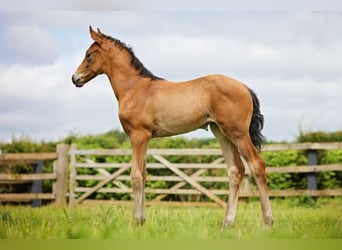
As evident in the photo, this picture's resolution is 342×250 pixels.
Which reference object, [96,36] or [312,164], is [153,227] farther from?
[312,164]

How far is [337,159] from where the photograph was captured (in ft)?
26.0

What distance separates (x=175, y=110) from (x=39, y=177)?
13.8ft

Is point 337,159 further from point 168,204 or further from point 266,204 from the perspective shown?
point 266,204

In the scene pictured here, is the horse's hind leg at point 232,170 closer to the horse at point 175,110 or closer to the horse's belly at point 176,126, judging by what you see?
the horse at point 175,110

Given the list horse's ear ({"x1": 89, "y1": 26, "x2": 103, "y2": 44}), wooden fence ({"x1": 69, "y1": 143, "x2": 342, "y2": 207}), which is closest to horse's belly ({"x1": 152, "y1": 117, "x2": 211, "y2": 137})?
horse's ear ({"x1": 89, "y1": 26, "x2": 103, "y2": 44})

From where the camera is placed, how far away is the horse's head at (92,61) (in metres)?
4.51

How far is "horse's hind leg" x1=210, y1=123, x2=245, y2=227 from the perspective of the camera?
14.4 feet

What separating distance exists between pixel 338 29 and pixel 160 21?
68.2 inches

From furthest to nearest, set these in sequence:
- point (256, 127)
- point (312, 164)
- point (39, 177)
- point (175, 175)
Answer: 1. point (175, 175)
2. point (39, 177)
3. point (312, 164)
4. point (256, 127)

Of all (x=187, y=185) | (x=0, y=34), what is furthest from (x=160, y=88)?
(x=187, y=185)

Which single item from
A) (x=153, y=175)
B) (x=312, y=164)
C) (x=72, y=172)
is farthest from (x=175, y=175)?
(x=312, y=164)

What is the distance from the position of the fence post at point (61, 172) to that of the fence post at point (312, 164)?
11.2 feet

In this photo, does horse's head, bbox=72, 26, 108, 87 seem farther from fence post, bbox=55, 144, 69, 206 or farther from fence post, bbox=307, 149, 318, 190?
fence post, bbox=307, 149, 318, 190

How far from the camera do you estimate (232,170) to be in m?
4.43
